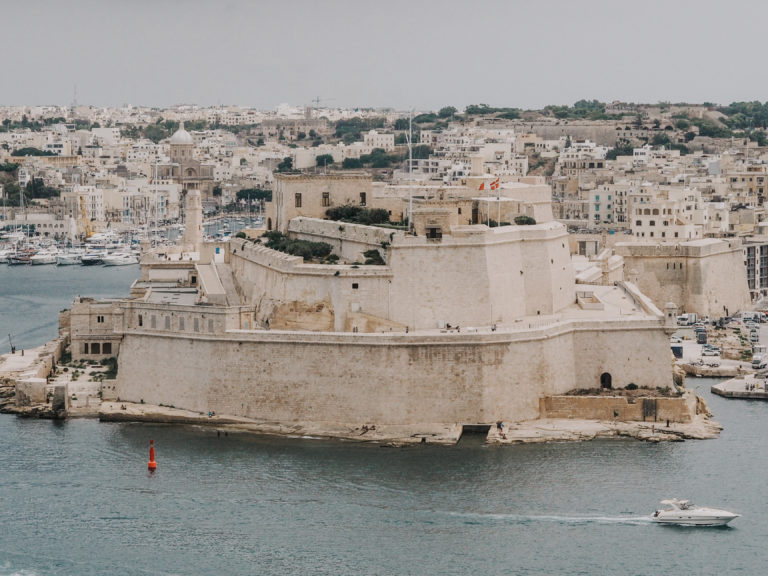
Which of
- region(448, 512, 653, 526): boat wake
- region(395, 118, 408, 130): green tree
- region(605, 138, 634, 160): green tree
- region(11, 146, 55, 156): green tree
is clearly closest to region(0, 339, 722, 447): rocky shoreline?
region(448, 512, 653, 526): boat wake

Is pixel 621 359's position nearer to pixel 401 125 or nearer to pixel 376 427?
pixel 376 427

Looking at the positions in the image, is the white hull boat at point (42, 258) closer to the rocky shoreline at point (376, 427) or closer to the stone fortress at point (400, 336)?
the stone fortress at point (400, 336)

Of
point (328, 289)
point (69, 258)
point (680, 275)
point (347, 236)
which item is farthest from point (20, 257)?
point (328, 289)

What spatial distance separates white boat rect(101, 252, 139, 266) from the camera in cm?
7638

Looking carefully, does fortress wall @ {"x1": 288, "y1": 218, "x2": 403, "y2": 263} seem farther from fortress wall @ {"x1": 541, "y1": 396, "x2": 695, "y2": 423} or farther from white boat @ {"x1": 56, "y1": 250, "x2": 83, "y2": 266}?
white boat @ {"x1": 56, "y1": 250, "x2": 83, "y2": 266}

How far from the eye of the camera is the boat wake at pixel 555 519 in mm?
28359

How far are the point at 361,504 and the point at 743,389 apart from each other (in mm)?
12465

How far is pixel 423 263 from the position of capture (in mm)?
35125

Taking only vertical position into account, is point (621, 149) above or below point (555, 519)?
above

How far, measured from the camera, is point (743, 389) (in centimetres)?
3828

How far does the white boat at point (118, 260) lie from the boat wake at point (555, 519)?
49431 mm

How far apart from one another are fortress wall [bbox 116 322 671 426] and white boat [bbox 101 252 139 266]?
41.9m

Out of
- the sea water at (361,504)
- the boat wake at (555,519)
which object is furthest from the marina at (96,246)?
the boat wake at (555,519)

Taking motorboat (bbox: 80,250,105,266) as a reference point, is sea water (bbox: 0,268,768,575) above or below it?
below
